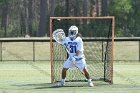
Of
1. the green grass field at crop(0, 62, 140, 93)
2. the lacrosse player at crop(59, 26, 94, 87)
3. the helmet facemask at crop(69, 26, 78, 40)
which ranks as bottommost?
the green grass field at crop(0, 62, 140, 93)

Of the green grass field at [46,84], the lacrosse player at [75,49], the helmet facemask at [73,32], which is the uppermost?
the helmet facemask at [73,32]

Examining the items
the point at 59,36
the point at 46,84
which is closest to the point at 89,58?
the point at 46,84

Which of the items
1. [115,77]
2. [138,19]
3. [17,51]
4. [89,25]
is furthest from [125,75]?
[138,19]

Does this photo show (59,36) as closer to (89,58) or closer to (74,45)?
(74,45)

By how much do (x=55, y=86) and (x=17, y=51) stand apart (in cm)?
2430

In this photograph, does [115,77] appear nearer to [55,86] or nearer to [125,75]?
[125,75]

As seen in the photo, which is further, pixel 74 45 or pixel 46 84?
pixel 46 84

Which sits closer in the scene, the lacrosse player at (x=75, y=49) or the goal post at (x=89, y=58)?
the lacrosse player at (x=75, y=49)

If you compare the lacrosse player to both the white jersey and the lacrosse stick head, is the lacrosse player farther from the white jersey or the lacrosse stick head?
the lacrosse stick head

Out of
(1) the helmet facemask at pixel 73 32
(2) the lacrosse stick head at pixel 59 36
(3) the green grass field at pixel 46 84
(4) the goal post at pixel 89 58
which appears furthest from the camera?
(4) the goal post at pixel 89 58

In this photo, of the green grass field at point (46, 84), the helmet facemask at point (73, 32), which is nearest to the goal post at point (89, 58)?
the green grass field at point (46, 84)

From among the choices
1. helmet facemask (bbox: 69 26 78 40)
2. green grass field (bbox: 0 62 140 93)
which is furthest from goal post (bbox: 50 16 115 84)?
helmet facemask (bbox: 69 26 78 40)

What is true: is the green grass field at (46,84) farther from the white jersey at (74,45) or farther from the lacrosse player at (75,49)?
the white jersey at (74,45)

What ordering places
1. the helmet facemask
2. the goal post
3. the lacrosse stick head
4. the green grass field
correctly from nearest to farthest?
the green grass field < the helmet facemask < the lacrosse stick head < the goal post
